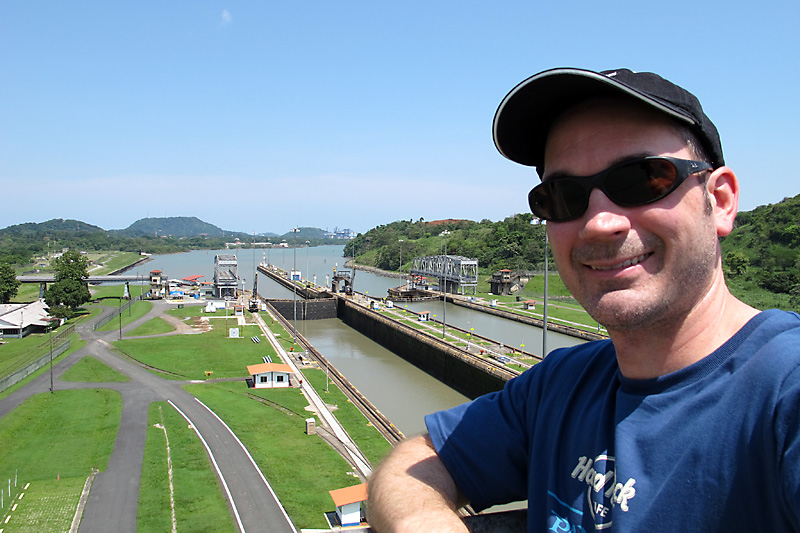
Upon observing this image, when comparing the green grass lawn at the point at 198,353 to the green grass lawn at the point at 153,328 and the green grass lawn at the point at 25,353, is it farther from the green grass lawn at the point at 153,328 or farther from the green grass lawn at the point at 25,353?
the green grass lawn at the point at 25,353

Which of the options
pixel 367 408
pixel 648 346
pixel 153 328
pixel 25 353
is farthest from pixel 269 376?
pixel 648 346

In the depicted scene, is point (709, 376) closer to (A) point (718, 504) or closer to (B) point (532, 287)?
(A) point (718, 504)

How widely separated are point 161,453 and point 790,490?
804 inches

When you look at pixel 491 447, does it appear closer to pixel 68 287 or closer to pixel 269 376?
pixel 269 376

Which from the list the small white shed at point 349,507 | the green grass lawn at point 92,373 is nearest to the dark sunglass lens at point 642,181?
the small white shed at point 349,507

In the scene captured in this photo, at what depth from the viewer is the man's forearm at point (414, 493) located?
1788 mm

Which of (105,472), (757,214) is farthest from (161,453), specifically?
(757,214)

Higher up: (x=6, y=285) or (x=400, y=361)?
(x=6, y=285)

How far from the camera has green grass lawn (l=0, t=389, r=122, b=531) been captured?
15.2 m

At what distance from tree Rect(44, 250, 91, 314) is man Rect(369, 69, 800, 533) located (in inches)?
2070

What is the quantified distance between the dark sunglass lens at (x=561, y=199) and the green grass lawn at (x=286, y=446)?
14.2 meters

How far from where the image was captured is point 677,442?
137 cm

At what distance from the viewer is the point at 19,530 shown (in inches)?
535

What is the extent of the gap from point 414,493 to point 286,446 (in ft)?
61.6
